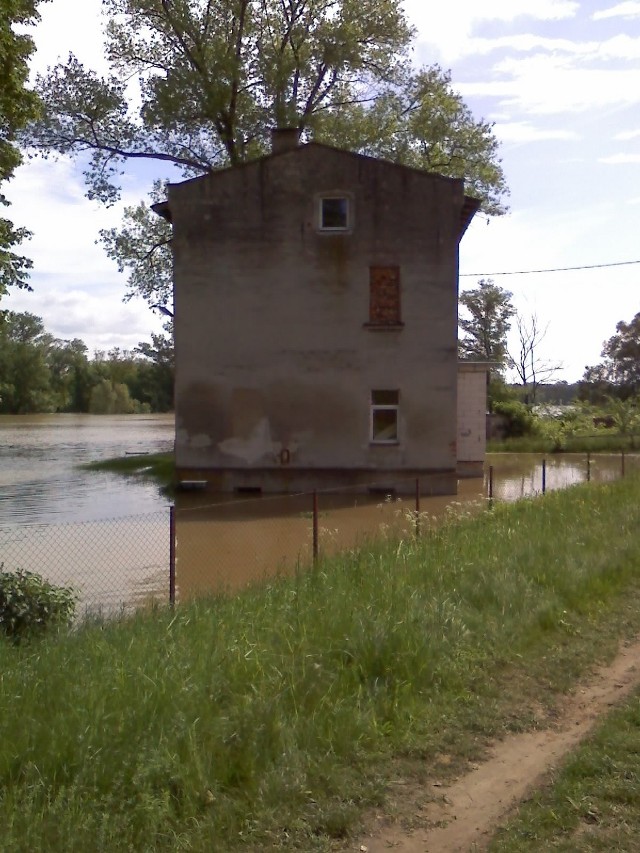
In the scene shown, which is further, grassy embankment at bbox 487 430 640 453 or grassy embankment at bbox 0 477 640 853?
grassy embankment at bbox 487 430 640 453

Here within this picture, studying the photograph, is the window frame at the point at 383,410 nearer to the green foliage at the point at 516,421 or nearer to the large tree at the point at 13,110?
the large tree at the point at 13,110

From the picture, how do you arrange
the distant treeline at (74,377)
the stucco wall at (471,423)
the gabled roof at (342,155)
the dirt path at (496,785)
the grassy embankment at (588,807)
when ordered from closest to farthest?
the grassy embankment at (588,807)
the dirt path at (496,785)
the gabled roof at (342,155)
the stucco wall at (471,423)
the distant treeline at (74,377)

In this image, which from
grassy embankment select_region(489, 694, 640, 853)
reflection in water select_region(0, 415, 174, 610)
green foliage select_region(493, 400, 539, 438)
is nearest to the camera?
grassy embankment select_region(489, 694, 640, 853)

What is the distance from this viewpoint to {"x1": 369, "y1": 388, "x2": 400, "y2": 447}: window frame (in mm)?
24484

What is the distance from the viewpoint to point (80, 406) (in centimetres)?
10762

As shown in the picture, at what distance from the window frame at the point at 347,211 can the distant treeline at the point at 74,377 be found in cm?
6070

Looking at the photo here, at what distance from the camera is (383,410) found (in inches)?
969

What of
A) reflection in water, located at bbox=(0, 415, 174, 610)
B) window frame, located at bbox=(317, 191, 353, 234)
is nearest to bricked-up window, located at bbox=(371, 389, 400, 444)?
window frame, located at bbox=(317, 191, 353, 234)

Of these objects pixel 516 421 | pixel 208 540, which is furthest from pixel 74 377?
pixel 208 540

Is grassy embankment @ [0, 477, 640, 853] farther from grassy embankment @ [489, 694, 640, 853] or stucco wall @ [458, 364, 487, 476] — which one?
stucco wall @ [458, 364, 487, 476]

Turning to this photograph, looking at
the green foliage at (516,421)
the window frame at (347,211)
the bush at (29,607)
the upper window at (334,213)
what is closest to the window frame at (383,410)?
the window frame at (347,211)

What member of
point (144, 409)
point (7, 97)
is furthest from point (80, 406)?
point (7, 97)

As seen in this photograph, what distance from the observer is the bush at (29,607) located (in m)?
7.98

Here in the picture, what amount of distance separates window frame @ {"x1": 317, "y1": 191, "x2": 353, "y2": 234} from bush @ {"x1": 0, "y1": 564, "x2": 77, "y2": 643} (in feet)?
57.6
